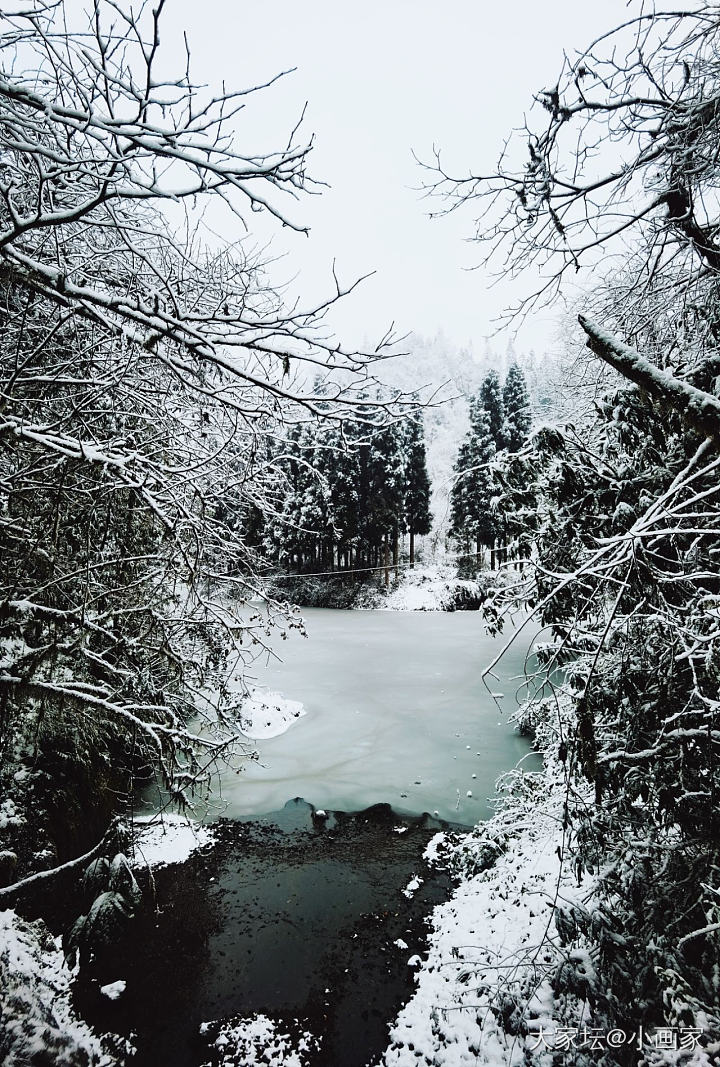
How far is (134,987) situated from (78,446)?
5868 mm

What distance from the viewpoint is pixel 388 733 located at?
1221cm

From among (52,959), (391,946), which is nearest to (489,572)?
(391,946)

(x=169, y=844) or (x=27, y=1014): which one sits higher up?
(x=27, y=1014)

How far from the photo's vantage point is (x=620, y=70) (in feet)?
7.64

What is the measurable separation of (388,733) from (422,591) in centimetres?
1804

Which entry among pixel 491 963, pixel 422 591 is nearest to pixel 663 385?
pixel 491 963

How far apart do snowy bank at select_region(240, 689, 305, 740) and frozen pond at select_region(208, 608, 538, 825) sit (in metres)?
0.32

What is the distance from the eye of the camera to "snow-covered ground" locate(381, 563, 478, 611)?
28781 millimetres

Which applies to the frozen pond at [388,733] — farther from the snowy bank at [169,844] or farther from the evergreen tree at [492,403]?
the evergreen tree at [492,403]

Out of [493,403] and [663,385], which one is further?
[493,403]

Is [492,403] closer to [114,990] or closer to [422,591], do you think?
[422,591]

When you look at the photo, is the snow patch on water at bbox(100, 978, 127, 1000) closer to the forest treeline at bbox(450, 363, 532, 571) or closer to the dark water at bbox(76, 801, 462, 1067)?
the dark water at bbox(76, 801, 462, 1067)

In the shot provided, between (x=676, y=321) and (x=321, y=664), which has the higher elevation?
(x=676, y=321)

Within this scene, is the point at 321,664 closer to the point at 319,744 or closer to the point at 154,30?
the point at 319,744
